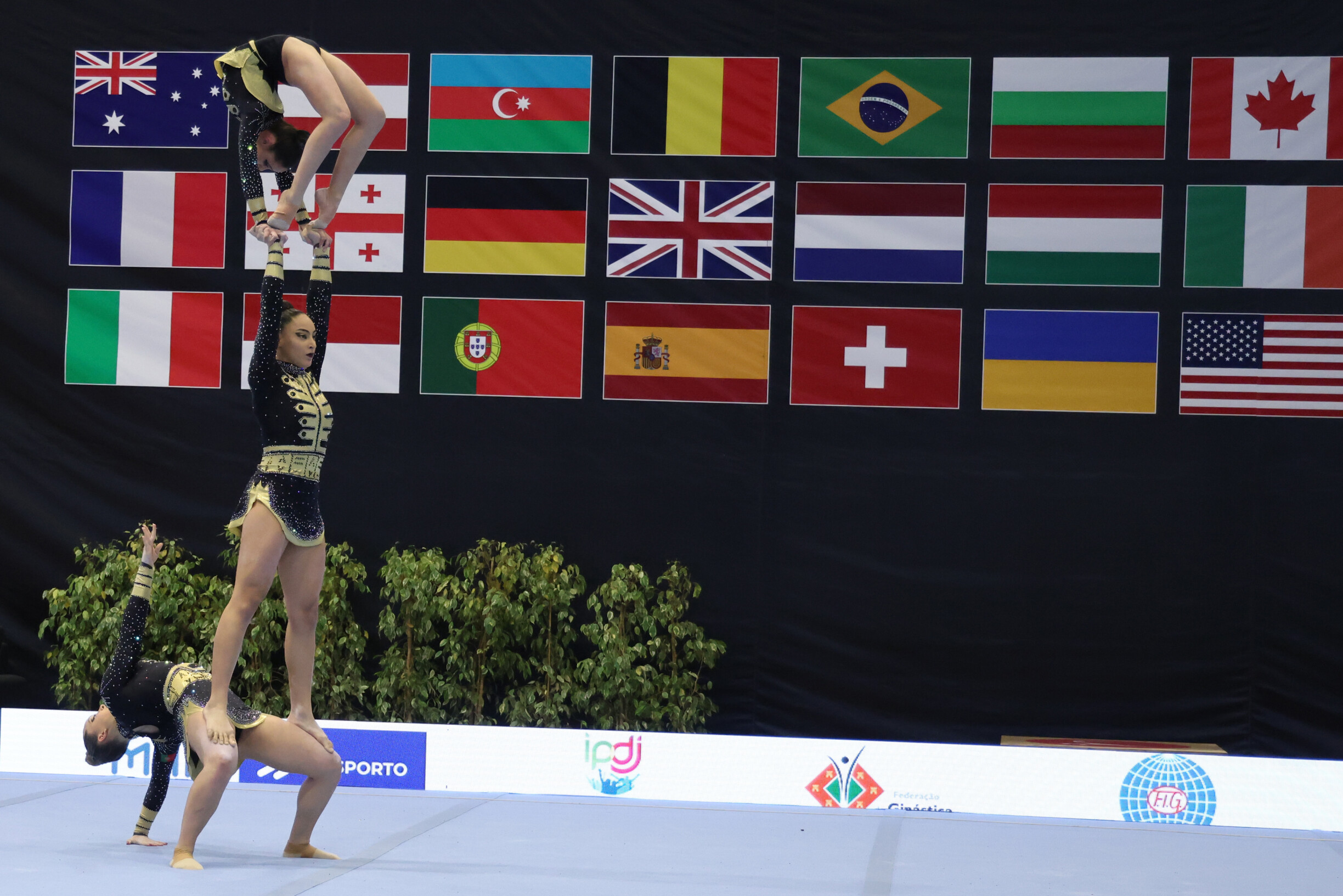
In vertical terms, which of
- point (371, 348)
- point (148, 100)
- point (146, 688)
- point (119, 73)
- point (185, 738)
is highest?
point (119, 73)

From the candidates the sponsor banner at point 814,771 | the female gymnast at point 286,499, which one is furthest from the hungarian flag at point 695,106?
the female gymnast at point 286,499

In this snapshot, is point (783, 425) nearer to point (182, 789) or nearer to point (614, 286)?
point (614, 286)

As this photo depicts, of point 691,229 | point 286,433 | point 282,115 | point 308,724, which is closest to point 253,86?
point 282,115

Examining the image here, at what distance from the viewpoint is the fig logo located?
5945 millimetres

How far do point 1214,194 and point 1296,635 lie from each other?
2321 mm

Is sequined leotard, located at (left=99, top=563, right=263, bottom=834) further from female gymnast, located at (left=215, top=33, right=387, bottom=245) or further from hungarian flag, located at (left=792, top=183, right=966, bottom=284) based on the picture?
hungarian flag, located at (left=792, top=183, right=966, bottom=284)

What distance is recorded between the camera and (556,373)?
7.52 meters

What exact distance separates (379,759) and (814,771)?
200cm

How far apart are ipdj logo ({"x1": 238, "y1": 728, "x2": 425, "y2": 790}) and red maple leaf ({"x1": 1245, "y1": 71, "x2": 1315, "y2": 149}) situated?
17.2 feet

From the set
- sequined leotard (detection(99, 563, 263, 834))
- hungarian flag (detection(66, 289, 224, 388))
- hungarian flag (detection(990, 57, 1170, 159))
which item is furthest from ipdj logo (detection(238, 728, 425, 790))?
Result: hungarian flag (detection(990, 57, 1170, 159))

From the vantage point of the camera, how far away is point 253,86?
381 centimetres

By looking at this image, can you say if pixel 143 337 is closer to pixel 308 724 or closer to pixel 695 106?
pixel 695 106

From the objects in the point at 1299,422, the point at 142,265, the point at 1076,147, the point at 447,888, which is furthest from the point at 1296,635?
the point at 142,265

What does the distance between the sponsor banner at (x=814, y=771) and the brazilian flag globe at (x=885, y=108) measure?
316 centimetres
